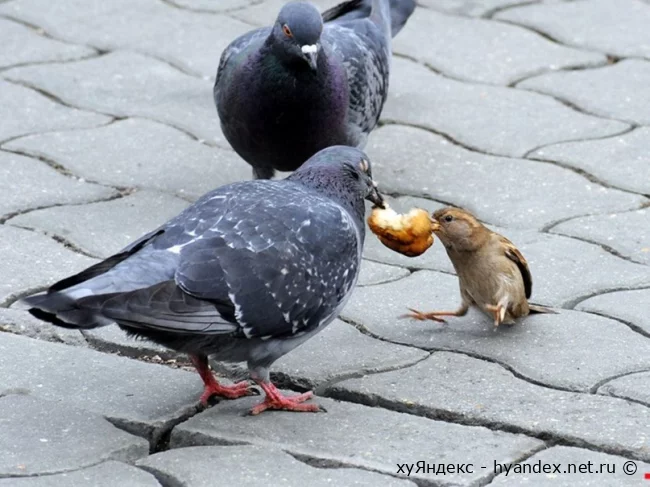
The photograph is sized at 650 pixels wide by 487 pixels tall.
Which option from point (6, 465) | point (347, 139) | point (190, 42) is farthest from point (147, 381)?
point (190, 42)

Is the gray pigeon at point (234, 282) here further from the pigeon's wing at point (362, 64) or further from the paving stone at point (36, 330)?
the pigeon's wing at point (362, 64)

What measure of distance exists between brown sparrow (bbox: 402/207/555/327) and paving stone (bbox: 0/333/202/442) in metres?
0.84

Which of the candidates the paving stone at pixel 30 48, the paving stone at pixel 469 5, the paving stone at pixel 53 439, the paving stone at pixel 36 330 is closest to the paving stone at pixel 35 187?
the paving stone at pixel 36 330

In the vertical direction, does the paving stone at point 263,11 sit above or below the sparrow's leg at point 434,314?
above

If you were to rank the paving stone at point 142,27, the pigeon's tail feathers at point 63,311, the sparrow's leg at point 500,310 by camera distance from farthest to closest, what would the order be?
the paving stone at point 142,27
the sparrow's leg at point 500,310
the pigeon's tail feathers at point 63,311

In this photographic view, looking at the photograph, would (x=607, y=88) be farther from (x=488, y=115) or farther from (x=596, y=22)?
(x=596, y=22)

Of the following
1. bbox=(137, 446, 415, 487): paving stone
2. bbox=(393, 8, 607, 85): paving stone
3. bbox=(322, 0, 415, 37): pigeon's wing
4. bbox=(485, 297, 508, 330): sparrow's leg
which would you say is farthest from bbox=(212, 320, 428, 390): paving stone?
bbox=(393, 8, 607, 85): paving stone

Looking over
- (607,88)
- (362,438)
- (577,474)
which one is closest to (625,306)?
(577,474)

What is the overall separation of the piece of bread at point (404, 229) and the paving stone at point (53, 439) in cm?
110

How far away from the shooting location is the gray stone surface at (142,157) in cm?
518

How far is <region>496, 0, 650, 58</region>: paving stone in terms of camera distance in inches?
254

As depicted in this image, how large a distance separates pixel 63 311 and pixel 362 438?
0.82m

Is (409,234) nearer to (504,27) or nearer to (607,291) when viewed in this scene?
(607,291)

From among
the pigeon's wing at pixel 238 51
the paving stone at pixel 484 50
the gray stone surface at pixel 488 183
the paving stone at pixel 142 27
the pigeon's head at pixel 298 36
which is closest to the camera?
the pigeon's head at pixel 298 36
